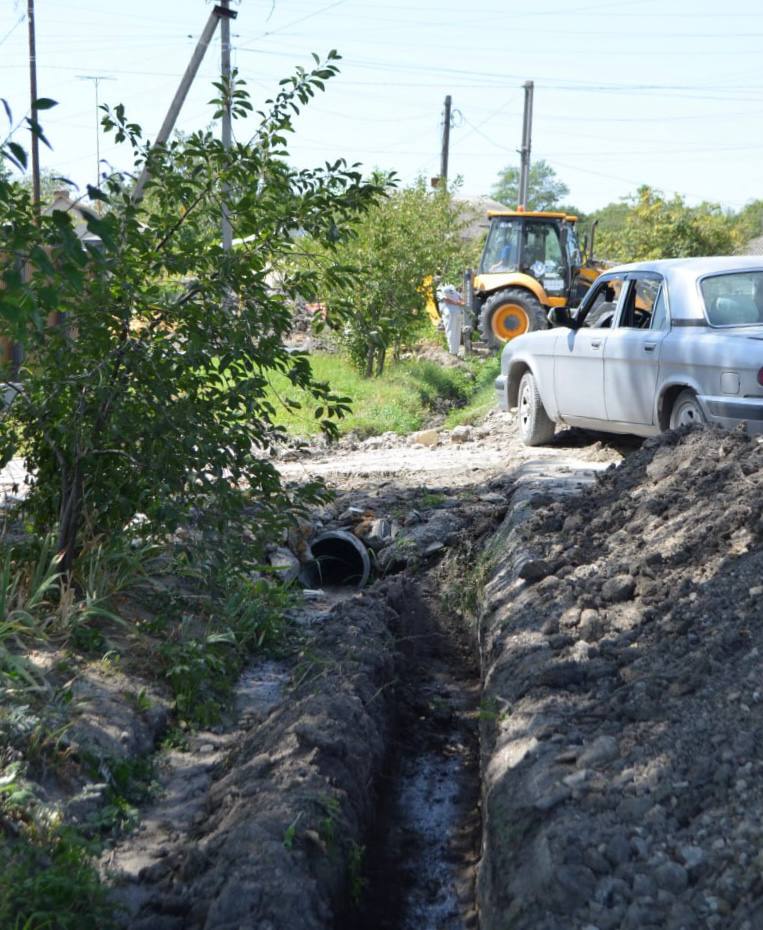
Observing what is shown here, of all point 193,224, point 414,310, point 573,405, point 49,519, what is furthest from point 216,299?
point 414,310

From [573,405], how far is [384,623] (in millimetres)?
4250

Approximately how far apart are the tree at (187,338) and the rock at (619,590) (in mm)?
1781

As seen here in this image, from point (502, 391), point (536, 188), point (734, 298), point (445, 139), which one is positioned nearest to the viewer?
point (734, 298)

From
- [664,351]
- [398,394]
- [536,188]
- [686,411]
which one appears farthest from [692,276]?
[536,188]

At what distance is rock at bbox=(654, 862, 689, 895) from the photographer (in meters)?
3.77

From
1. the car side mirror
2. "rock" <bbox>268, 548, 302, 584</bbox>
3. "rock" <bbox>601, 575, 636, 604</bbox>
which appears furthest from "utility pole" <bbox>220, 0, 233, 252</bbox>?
the car side mirror

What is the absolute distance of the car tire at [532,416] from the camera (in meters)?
13.1

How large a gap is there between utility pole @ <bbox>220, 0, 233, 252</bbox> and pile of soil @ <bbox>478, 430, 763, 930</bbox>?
2.89 meters

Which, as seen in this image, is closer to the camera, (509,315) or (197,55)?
(197,55)

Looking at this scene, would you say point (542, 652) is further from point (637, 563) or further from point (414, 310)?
point (414, 310)

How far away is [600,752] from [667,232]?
4640 centimetres

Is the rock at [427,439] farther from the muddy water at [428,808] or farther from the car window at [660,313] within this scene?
the muddy water at [428,808]

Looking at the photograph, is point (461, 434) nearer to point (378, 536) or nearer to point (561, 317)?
point (561, 317)

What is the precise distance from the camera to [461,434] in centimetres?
1638
